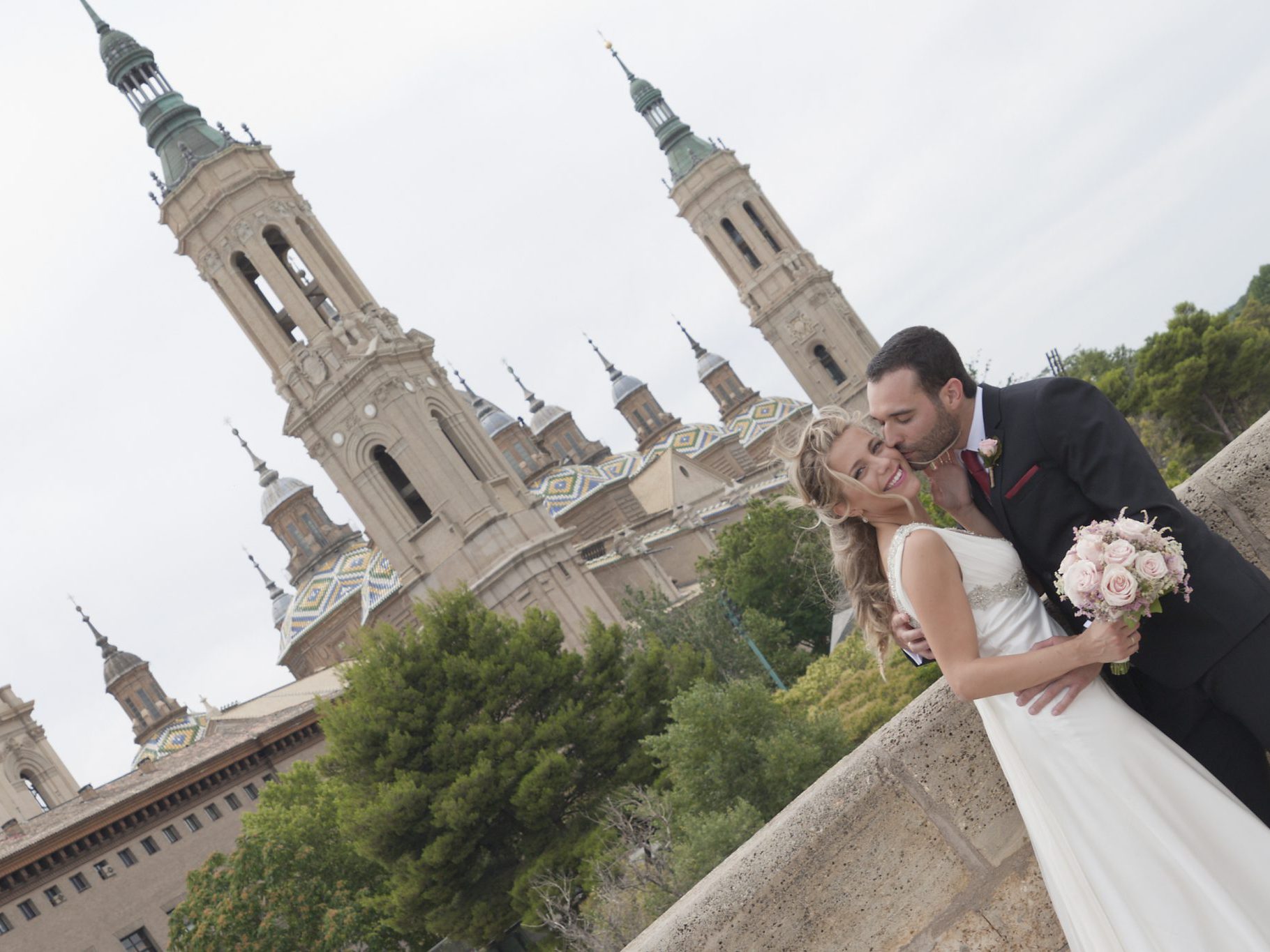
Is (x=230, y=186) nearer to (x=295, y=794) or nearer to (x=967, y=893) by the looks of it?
(x=295, y=794)

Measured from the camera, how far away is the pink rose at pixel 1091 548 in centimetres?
255

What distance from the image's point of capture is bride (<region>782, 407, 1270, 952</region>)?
269 cm

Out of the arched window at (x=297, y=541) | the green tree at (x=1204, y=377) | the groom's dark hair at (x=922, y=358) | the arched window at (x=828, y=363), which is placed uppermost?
the arched window at (x=297, y=541)

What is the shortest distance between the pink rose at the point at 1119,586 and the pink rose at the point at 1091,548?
0.04 metres

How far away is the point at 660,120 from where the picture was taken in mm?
64125

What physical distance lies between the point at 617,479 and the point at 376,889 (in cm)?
2926

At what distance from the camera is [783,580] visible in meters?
37.7

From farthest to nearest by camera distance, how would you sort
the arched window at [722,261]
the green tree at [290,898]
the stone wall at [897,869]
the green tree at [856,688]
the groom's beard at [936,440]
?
the arched window at [722,261]
the green tree at [290,898]
the green tree at [856,688]
the stone wall at [897,869]
the groom's beard at [936,440]

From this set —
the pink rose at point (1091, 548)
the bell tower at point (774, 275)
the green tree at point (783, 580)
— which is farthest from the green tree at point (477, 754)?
the bell tower at point (774, 275)

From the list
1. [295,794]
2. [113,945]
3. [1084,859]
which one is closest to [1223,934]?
[1084,859]

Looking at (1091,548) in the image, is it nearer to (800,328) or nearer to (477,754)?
(477,754)

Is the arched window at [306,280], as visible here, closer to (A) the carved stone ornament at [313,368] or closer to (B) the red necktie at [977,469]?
(A) the carved stone ornament at [313,368]

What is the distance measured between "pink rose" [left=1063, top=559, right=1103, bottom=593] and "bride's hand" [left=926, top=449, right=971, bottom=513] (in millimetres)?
573

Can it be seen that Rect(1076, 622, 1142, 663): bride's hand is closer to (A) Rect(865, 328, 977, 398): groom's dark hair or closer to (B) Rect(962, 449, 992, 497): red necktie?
(B) Rect(962, 449, 992, 497): red necktie
